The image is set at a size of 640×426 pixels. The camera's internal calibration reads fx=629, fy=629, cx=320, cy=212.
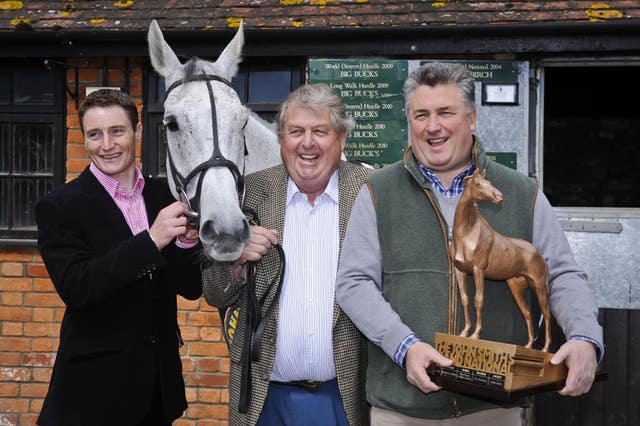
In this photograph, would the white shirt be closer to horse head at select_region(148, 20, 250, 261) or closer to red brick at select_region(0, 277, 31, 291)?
horse head at select_region(148, 20, 250, 261)

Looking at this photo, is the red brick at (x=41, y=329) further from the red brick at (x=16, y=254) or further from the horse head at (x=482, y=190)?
the horse head at (x=482, y=190)

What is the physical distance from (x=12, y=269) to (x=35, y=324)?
18.5 inches

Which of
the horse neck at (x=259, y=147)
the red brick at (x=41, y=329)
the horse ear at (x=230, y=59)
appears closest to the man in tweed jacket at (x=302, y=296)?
the horse ear at (x=230, y=59)

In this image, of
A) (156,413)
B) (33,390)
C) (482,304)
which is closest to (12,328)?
(33,390)

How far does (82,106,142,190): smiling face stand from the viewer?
93.4 inches

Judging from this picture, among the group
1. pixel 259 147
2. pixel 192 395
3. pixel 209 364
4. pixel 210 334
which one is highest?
pixel 259 147

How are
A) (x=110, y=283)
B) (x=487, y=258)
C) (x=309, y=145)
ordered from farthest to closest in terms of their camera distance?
(x=309, y=145) → (x=110, y=283) → (x=487, y=258)

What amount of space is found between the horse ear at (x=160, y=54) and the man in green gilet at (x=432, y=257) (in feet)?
4.43

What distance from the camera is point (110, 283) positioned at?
2207 millimetres

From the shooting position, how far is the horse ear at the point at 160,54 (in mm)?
2908

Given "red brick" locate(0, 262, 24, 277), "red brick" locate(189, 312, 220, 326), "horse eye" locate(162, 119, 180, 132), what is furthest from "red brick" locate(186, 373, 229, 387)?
"horse eye" locate(162, 119, 180, 132)

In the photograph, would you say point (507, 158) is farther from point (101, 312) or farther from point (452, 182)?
point (101, 312)

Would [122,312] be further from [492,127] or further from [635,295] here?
[635,295]

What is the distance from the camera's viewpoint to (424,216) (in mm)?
2008
